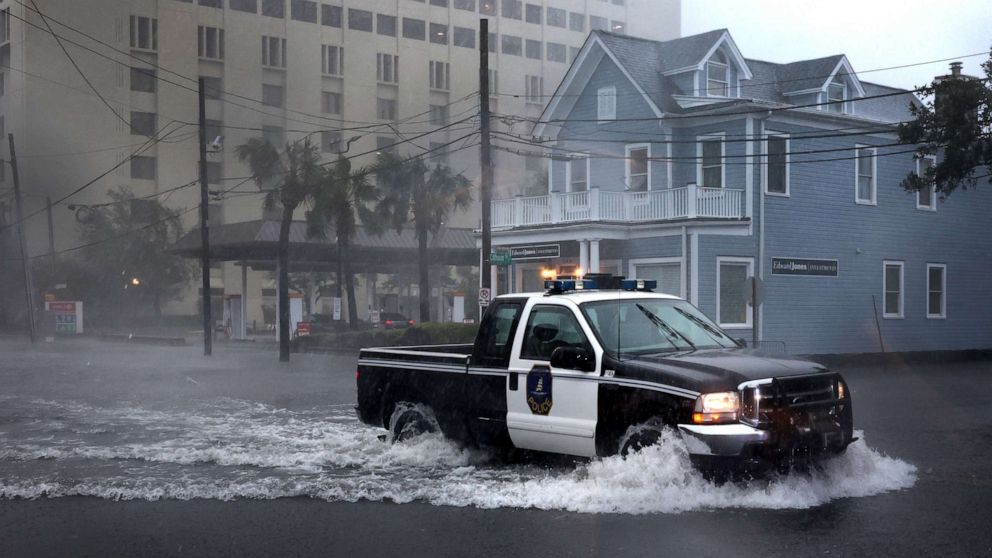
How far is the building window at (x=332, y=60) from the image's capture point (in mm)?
25188

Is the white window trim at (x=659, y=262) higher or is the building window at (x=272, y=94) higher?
the building window at (x=272, y=94)

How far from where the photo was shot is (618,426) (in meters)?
8.05

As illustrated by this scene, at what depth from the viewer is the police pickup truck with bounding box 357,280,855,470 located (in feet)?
24.3

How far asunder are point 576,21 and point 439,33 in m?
4.26

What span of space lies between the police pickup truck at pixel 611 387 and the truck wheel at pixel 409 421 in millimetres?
13

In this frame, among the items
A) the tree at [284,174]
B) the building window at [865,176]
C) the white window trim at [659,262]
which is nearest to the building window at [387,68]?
the white window trim at [659,262]

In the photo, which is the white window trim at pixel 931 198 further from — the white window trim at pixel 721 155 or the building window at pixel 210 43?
the building window at pixel 210 43

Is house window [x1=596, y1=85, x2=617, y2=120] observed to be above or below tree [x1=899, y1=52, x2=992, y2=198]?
above

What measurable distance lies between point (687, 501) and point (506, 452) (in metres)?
2.16

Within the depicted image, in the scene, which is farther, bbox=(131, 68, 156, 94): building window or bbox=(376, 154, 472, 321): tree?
bbox=(376, 154, 472, 321): tree

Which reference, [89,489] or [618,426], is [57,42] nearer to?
[89,489]

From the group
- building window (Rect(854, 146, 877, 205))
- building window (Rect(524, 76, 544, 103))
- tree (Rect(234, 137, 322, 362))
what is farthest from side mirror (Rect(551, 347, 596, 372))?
tree (Rect(234, 137, 322, 362))

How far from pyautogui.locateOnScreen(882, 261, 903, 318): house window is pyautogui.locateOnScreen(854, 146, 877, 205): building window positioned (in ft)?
7.49

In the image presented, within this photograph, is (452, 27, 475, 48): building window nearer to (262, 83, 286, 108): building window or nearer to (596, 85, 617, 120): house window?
(596, 85, 617, 120): house window
